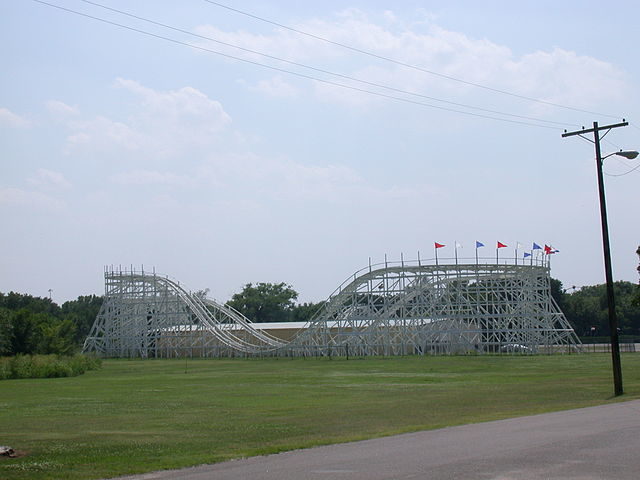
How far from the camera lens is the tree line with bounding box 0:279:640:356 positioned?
61719mm

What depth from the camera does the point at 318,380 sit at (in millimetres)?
37656

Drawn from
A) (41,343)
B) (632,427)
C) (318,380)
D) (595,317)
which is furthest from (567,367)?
(595,317)

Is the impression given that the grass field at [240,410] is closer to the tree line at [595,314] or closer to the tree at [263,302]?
the tree line at [595,314]

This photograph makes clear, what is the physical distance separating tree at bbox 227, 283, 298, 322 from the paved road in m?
132

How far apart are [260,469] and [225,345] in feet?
212

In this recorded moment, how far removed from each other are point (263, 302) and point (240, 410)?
124 m

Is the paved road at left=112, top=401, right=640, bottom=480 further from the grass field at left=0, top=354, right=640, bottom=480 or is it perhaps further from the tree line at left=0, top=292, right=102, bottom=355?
the tree line at left=0, top=292, right=102, bottom=355

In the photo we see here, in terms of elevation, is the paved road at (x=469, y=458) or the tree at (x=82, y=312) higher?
the tree at (x=82, y=312)

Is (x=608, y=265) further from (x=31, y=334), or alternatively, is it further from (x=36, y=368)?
(x=31, y=334)

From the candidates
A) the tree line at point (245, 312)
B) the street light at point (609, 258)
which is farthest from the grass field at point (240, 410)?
the tree line at point (245, 312)

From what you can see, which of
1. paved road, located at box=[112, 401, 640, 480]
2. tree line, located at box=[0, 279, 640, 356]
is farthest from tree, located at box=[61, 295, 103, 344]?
paved road, located at box=[112, 401, 640, 480]

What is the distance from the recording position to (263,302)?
5787 inches

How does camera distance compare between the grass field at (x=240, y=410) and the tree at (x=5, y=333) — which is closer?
the grass field at (x=240, y=410)

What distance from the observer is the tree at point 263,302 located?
146875mm
